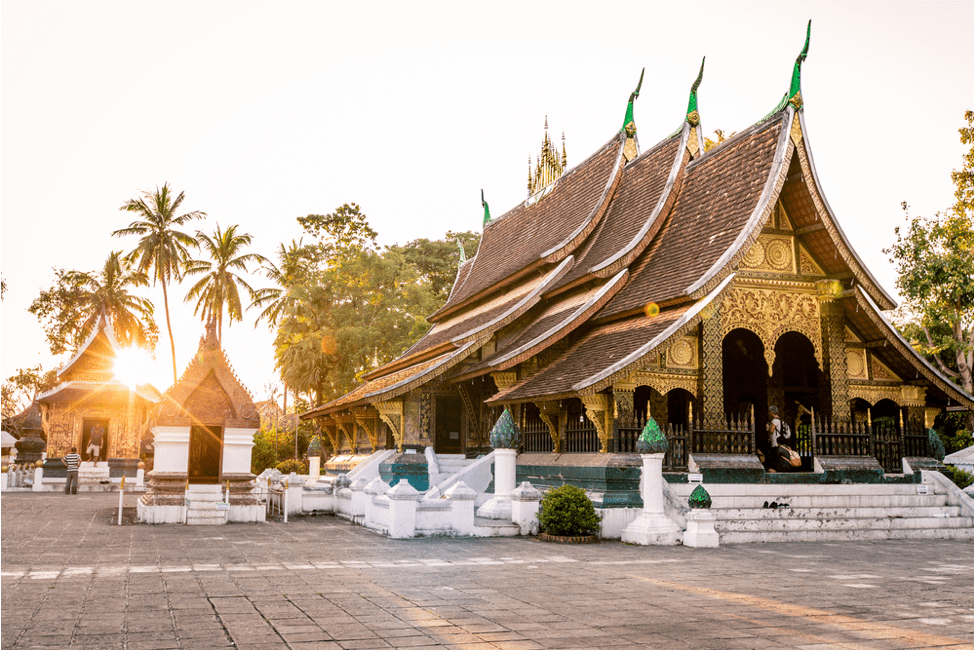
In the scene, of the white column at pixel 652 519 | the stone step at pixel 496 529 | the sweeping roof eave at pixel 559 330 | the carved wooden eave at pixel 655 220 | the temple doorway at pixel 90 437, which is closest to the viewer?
the white column at pixel 652 519

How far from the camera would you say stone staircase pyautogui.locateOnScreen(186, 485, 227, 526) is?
13.4m

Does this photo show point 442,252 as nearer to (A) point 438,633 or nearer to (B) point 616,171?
(B) point 616,171

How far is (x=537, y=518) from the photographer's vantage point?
1180 centimetres

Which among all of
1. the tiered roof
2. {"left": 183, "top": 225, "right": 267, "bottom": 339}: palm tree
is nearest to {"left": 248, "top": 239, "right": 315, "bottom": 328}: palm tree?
{"left": 183, "top": 225, "right": 267, "bottom": 339}: palm tree

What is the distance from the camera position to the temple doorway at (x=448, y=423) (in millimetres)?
18047

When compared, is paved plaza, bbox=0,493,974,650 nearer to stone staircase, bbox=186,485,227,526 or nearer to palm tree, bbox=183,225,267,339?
stone staircase, bbox=186,485,227,526

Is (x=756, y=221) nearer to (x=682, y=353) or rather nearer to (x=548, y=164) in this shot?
(x=682, y=353)

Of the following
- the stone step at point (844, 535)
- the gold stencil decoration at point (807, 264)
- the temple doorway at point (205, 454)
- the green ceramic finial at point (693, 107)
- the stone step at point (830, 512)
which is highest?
the green ceramic finial at point (693, 107)

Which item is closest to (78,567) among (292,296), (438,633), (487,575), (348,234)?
(487,575)

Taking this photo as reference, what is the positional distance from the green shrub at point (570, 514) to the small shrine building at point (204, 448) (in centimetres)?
581

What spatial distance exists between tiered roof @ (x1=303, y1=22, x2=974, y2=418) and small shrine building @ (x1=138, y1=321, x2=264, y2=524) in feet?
10.1

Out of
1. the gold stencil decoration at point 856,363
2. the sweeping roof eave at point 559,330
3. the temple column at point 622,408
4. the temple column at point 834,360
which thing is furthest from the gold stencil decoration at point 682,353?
the gold stencil decoration at point 856,363

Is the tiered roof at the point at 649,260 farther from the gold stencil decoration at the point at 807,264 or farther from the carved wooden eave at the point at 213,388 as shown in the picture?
the carved wooden eave at the point at 213,388

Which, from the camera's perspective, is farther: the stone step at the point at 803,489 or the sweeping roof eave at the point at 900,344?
the sweeping roof eave at the point at 900,344
